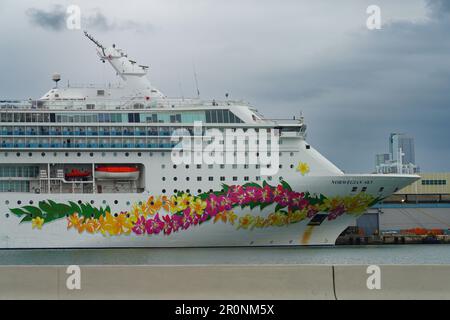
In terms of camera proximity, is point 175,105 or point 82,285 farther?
point 175,105

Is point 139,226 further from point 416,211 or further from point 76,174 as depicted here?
point 416,211

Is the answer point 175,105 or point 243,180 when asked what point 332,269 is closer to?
point 243,180

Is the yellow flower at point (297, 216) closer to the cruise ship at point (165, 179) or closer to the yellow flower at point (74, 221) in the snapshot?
the cruise ship at point (165, 179)

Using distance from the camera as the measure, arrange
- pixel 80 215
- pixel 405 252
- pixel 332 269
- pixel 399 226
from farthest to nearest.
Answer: pixel 399 226, pixel 405 252, pixel 80 215, pixel 332 269

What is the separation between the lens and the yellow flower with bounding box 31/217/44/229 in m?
37.1

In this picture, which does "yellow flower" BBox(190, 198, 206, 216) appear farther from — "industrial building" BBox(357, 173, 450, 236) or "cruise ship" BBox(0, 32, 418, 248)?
"industrial building" BBox(357, 173, 450, 236)

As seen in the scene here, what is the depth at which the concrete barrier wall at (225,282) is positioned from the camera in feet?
41.7

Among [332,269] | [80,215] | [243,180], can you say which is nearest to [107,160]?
[80,215]

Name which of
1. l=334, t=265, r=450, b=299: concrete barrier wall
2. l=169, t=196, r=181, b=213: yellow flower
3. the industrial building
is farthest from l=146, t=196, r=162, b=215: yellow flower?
l=334, t=265, r=450, b=299: concrete barrier wall

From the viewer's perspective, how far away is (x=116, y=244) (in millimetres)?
37281

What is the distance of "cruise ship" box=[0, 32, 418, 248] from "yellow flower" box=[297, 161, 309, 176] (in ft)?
0.13

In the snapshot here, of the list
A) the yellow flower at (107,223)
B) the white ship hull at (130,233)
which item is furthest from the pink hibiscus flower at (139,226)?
the yellow flower at (107,223)

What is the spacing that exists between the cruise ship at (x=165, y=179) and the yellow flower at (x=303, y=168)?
0.13ft
